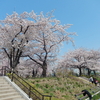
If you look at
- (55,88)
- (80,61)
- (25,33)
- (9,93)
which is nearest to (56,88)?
(55,88)

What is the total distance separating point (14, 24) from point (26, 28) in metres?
2.05

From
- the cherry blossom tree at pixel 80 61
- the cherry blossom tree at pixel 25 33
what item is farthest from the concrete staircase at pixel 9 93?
the cherry blossom tree at pixel 80 61

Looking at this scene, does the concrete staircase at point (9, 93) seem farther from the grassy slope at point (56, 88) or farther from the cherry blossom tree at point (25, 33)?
the cherry blossom tree at point (25, 33)

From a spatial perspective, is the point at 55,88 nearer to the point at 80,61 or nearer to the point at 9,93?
the point at 9,93

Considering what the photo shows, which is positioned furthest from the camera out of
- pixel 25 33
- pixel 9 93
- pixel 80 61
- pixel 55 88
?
pixel 80 61

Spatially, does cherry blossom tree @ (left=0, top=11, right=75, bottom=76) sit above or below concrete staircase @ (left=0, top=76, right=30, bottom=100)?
above

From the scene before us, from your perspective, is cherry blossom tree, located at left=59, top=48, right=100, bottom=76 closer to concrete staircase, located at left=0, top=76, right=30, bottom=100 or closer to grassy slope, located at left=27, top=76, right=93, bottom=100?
grassy slope, located at left=27, top=76, right=93, bottom=100

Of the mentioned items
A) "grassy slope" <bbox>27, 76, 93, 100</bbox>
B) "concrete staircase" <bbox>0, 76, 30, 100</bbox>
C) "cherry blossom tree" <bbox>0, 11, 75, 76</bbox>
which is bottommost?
"grassy slope" <bbox>27, 76, 93, 100</bbox>

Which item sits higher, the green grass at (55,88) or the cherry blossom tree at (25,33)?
the cherry blossom tree at (25,33)

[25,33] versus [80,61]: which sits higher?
[25,33]

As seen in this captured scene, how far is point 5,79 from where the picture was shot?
10070mm

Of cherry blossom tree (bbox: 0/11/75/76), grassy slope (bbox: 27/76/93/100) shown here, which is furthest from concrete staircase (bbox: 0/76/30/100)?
cherry blossom tree (bbox: 0/11/75/76)

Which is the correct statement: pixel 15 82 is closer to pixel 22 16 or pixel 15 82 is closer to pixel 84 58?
pixel 22 16

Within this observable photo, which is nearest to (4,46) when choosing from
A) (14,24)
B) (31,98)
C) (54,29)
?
(14,24)
